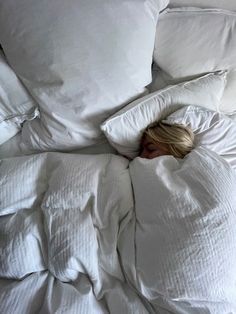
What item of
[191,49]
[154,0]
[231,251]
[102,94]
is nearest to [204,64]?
[191,49]

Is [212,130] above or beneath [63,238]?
beneath

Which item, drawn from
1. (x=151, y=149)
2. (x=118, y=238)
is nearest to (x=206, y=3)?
(x=151, y=149)

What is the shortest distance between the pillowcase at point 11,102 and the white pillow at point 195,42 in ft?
1.51

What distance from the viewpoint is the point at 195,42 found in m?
1.09

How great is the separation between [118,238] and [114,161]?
241mm

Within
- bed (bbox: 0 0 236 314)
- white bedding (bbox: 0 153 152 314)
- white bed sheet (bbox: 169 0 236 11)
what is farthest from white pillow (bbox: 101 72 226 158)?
white bed sheet (bbox: 169 0 236 11)

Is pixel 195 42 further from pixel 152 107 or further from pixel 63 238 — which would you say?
pixel 63 238

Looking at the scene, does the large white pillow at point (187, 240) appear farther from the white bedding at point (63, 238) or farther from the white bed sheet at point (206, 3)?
the white bed sheet at point (206, 3)

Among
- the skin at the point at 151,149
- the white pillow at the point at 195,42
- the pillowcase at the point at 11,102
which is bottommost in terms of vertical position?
the skin at the point at 151,149

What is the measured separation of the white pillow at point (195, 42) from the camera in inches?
43.2

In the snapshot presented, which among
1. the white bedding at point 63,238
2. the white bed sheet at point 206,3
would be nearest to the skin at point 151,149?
the white bedding at point 63,238

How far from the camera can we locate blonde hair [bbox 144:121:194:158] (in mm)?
990

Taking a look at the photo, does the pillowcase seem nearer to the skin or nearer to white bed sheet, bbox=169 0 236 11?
the skin

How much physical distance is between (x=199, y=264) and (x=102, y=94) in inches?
21.4
